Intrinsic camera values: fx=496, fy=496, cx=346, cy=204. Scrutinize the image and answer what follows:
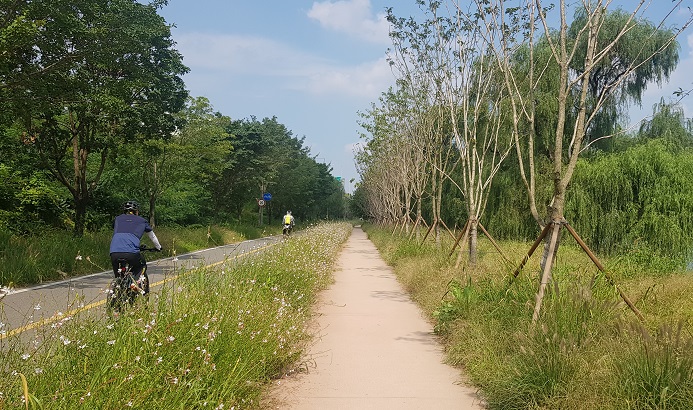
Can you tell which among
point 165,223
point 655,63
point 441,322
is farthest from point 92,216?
point 655,63

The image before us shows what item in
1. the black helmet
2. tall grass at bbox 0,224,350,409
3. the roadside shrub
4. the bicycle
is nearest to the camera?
tall grass at bbox 0,224,350,409

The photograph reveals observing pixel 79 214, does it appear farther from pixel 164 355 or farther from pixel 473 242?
pixel 164 355

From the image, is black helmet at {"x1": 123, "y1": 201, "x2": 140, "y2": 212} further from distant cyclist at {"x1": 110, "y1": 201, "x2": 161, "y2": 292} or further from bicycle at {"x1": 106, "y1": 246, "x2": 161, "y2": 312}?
bicycle at {"x1": 106, "y1": 246, "x2": 161, "y2": 312}

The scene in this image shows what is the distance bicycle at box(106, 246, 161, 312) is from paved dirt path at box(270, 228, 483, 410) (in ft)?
4.90

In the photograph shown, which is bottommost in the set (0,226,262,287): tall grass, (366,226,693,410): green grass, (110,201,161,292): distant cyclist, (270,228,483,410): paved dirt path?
(270,228,483,410): paved dirt path

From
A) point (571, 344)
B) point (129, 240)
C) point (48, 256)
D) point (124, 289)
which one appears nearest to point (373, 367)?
point (571, 344)

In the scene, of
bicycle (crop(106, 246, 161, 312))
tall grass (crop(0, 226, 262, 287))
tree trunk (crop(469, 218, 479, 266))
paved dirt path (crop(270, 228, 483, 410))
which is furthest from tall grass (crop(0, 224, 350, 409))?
tree trunk (crop(469, 218, 479, 266))

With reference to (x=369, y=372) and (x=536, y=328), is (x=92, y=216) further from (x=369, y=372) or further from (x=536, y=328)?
(x=536, y=328)

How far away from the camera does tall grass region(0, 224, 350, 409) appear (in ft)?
8.97

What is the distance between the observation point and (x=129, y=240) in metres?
5.95

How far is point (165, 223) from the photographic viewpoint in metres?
29.5

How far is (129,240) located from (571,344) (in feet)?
16.0

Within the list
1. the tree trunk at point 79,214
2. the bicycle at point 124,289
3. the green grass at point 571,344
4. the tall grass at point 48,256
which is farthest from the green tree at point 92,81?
the green grass at point 571,344

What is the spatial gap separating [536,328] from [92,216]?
20062 mm
